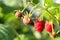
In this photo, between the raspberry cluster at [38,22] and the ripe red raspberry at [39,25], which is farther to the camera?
the ripe red raspberry at [39,25]

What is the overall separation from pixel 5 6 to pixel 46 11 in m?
3.02

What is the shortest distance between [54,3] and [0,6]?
273cm

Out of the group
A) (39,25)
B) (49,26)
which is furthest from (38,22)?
(49,26)

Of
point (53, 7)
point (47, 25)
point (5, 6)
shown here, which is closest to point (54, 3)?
point (53, 7)

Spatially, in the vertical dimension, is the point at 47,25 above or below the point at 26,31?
below

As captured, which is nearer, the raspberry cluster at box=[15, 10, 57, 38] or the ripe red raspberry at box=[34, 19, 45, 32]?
the raspberry cluster at box=[15, 10, 57, 38]

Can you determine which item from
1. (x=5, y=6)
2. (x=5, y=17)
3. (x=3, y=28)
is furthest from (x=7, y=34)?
(x=5, y=6)

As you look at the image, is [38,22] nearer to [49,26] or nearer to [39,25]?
[39,25]

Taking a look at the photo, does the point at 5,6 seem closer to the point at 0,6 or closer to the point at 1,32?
the point at 0,6

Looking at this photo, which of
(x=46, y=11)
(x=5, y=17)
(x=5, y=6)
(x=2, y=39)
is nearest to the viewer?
(x=46, y=11)

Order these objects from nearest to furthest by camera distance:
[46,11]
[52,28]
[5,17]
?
[46,11]
[52,28]
[5,17]

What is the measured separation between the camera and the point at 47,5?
2158 millimetres

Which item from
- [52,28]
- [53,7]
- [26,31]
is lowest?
[52,28]

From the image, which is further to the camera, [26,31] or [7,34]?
[26,31]
